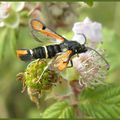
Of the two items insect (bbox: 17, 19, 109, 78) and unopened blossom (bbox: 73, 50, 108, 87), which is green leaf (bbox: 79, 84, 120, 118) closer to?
unopened blossom (bbox: 73, 50, 108, 87)

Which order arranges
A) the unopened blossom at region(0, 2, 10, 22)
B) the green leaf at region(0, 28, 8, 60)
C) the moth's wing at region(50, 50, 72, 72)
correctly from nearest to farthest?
the moth's wing at region(50, 50, 72, 72)
the unopened blossom at region(0, 2, 10, 22)
the green leaf at region(0, 28, 8, 60)

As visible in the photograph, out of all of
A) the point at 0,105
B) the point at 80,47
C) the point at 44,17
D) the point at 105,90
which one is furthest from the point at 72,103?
the point at 0,105

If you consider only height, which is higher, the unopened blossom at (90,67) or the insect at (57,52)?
the insect at (57,52)

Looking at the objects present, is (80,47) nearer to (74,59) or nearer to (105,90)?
(74,59)

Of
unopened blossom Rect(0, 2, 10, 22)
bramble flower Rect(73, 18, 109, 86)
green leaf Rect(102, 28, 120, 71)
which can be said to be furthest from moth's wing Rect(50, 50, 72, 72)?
green leaf Rect(102, 28, 120, 71)

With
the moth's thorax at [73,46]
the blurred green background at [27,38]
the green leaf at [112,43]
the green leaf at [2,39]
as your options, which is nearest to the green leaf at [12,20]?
the blurred green background at [27,38]

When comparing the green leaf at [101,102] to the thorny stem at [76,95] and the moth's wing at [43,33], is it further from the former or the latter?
the moth's wing at [43,33]

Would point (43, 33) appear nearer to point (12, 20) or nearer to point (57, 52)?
point (57, 52)
